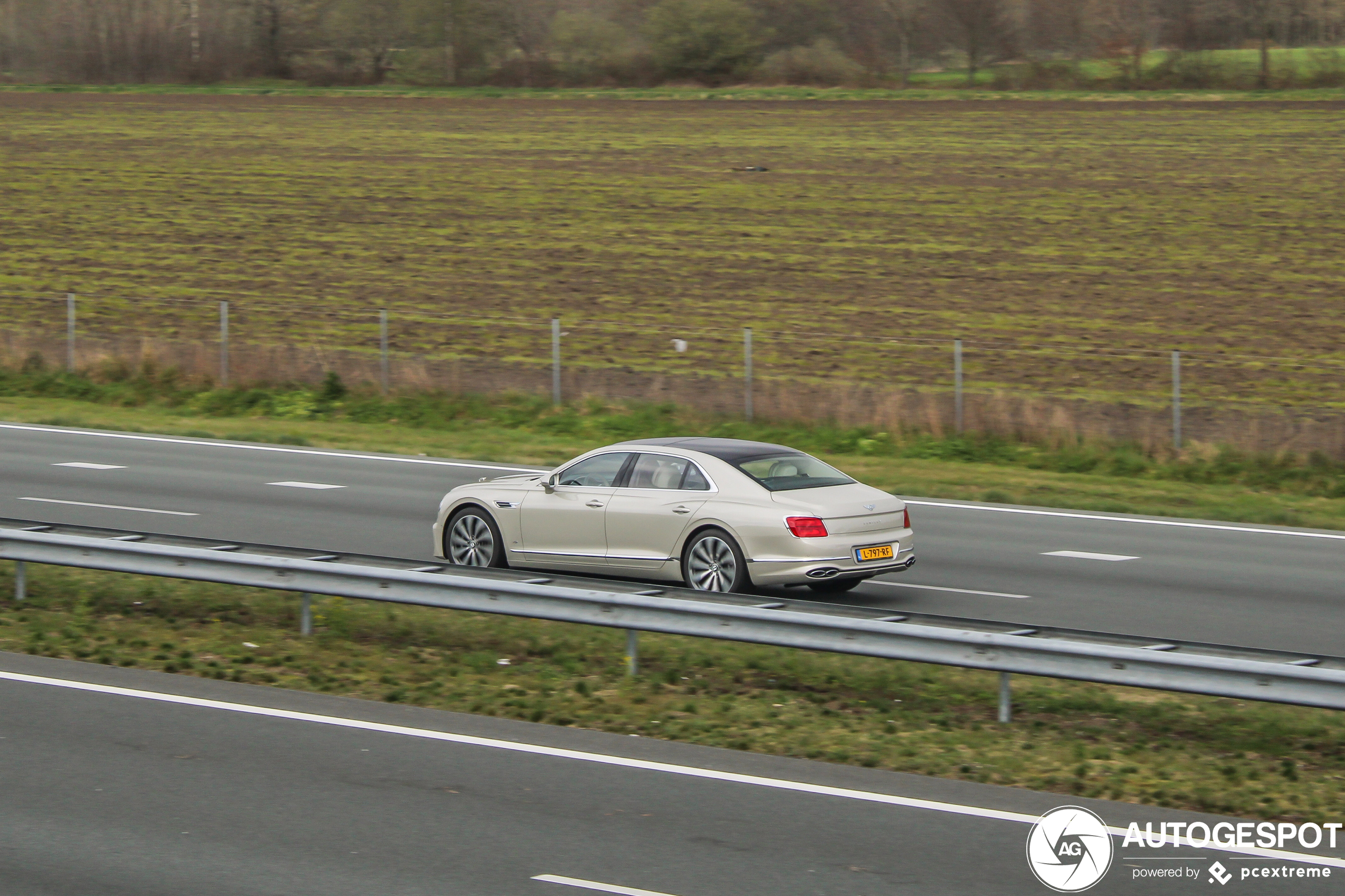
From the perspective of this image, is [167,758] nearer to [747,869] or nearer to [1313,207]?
[747,869]

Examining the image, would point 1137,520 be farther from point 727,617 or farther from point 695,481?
point 727,617

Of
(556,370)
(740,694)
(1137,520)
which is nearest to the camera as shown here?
(740,694)

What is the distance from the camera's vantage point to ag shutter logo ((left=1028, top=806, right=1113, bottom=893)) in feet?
24.6

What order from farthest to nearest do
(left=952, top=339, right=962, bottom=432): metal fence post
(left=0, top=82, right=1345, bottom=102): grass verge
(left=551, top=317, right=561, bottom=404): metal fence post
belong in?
1. (left=0, top=82, right=1345, bottom=102): grass verge
2. (left=551, top=317, right=561, bottom=404): metal fence post
3. (left=952, top=339, right=962, bottom=432): metal fence post

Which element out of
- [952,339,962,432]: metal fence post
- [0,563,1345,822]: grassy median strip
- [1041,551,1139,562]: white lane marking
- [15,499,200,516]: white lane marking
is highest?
[952,339,962,432]: metal fence post

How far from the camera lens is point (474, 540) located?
15.3 m

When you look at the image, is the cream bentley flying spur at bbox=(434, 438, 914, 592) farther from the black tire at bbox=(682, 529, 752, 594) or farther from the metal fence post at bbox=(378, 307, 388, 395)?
the metal fence post at bbox=(378, 307, 388, 395)

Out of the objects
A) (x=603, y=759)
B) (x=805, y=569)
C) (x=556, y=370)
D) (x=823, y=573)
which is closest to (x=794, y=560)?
(x=805, y=569)

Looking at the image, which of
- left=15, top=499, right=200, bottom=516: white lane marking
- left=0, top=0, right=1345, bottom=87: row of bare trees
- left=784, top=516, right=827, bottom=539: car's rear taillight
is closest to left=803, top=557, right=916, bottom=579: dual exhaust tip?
left=784, top=516, right=827, bottom=539: car's rear taillight

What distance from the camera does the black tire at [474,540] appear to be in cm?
1509

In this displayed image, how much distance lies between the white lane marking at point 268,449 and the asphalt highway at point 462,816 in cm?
1327

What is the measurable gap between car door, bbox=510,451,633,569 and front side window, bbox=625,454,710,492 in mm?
178

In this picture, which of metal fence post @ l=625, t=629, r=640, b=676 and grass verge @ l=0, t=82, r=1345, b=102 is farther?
grass verge @ l=0, t=82, r=1345, b=102

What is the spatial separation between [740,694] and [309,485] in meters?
12.0
